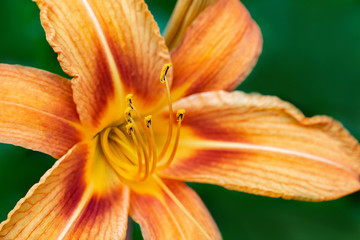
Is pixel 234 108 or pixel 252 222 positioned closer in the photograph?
pixel 234 108

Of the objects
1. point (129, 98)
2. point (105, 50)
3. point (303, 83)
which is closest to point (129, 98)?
point (129, 98)

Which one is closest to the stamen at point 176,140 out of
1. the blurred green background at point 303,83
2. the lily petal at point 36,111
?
the lily petal at point 36,111

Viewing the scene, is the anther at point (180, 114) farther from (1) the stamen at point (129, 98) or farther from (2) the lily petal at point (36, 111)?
(2) the lily petal at point (36, 111)

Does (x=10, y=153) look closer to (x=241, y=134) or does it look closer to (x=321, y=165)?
(x=241, y=134)

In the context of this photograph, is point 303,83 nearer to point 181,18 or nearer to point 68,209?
point 181,18

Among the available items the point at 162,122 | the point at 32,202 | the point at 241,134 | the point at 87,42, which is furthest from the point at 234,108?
the point at 32,202
